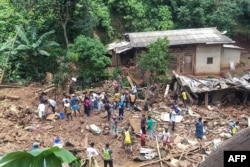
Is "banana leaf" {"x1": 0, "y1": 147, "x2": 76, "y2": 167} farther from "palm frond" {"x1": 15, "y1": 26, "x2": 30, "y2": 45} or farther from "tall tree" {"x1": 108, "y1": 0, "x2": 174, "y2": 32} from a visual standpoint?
"tall tree" {"x1": 108, "y1": 0, "x2": 174, "y2": 32}

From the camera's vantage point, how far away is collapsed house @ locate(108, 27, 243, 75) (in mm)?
25422

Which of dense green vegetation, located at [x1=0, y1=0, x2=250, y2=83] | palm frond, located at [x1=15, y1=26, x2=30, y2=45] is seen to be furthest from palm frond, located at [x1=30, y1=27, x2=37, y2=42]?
palm frond, located at [x1=15, y1=26, x2=30, y2=45]

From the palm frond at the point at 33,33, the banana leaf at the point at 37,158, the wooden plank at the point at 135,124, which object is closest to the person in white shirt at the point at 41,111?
the wooden plank at the point at 135,124

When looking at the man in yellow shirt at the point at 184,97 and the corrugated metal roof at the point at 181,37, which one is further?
the corrugated metal roof at the point at 181,37

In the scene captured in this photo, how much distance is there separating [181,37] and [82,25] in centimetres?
584

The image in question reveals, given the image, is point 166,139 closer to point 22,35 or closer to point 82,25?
point 22,35

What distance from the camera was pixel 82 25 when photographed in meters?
25.8

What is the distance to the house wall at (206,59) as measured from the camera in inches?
1041

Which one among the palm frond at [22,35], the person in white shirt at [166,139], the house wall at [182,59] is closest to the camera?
the person in white shirt at [166,139]

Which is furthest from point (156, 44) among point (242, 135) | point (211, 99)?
point (242, 135)

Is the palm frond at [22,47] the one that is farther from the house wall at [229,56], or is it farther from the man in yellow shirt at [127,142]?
the house wall at [229,56]

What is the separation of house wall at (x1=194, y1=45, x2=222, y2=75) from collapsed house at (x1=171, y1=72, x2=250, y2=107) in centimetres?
376

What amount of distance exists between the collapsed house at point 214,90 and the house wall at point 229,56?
16.6 feet

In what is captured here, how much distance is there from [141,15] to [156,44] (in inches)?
387
